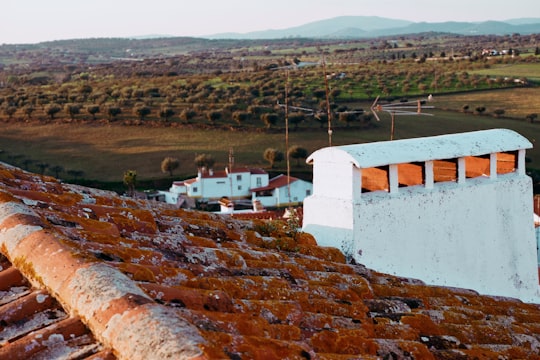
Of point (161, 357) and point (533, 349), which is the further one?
point (533, 349)

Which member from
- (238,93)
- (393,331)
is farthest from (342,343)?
(238,93)

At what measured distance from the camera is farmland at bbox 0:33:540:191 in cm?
4719

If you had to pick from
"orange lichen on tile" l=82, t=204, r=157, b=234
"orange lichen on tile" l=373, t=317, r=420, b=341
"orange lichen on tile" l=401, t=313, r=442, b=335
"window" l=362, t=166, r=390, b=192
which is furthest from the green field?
"orange lichen on tile" l=373, t=317, r=420, b=341

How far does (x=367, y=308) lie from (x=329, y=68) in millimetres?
76114

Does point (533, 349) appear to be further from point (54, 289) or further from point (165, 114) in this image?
point (165, 114)

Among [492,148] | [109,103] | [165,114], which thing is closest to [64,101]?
[109,103]

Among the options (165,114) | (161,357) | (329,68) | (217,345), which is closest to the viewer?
(161,357)

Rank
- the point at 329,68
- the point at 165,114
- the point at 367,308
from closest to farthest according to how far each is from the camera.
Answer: the point at 367,308
the point at 165,114
the point at 329,68

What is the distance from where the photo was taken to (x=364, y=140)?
45594 millimetres

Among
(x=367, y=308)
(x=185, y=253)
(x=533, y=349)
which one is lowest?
(x=533, y=349)

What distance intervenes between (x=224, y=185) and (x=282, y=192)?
3.44 meters

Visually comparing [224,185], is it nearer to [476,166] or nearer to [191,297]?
[476,166]

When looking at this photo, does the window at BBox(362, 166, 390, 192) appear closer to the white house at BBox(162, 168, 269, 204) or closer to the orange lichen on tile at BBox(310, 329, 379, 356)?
the orange lichen on tile at BBox(310, 329, 379, 356)

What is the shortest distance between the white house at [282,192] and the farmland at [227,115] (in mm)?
3702
